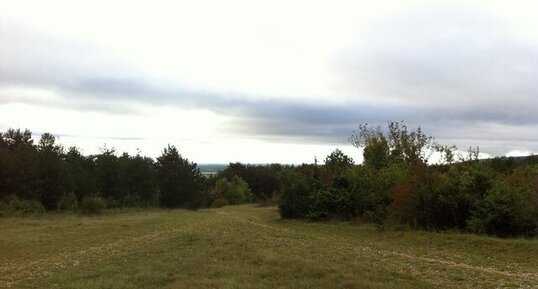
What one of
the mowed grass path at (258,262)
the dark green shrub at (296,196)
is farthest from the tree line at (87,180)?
the mowed grass path at (258,262)

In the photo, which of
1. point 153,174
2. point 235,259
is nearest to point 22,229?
point 235,259

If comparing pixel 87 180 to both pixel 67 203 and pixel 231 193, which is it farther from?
pixel 231 193

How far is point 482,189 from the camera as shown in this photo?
29344 mm

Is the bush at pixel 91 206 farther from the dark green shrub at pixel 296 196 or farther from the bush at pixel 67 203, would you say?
the dark green shrub at pixel 296 196

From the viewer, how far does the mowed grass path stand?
46.5 ft

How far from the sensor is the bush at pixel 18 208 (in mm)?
50938

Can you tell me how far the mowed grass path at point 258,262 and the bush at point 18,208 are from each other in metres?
23.3

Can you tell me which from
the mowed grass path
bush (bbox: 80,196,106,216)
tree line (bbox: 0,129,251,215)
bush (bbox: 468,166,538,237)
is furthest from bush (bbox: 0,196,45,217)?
bush (bbox: 468,166,538,237)

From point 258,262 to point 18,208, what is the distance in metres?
44.9

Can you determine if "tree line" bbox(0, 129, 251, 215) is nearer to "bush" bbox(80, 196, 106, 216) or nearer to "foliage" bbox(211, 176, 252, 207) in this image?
"bush" bbox(80, 196, 106, 216)

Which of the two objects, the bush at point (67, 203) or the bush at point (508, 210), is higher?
the bush at point (508, 210)

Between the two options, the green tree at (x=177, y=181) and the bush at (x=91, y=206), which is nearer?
the bush at (x=91, y=206)

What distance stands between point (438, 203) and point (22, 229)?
91.8 feet

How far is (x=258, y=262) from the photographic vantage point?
17.0m
